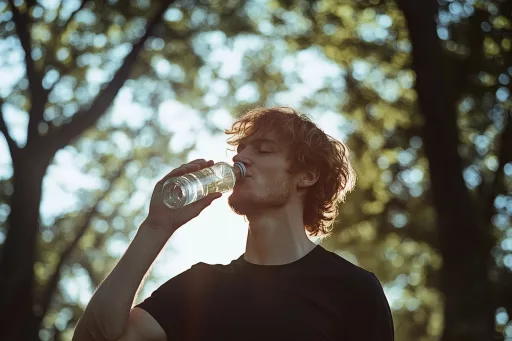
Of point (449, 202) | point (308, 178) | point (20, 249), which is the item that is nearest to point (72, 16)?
point (20, 249)

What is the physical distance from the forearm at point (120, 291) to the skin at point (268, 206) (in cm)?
49

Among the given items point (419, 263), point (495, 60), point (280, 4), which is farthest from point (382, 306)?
point (419, 263)

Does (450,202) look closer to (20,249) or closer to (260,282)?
(260,282)

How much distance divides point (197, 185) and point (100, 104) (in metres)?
9.24

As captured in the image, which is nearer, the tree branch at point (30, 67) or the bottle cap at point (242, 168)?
the bottle cap at point (242, 168)

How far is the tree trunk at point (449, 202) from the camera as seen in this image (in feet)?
22.3

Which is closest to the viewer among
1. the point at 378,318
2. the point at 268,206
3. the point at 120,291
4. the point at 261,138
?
the point at 120,291

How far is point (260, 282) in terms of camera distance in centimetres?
421

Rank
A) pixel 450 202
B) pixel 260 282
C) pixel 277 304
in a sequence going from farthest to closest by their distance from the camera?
pixel 450 202 → pixel 260 282 → pixel 277 304

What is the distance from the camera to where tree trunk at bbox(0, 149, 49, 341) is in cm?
1198

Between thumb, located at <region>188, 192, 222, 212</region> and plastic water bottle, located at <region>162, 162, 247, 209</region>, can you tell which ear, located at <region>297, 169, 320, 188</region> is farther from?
thumb, located at <region>188, 192, 222, 212</region>

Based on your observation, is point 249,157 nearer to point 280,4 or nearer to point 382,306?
point 382,306

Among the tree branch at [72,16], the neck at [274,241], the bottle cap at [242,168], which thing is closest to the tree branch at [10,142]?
the tree branch at [72,16]

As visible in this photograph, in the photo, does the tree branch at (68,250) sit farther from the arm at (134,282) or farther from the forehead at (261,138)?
→ the arm at (134,282)
